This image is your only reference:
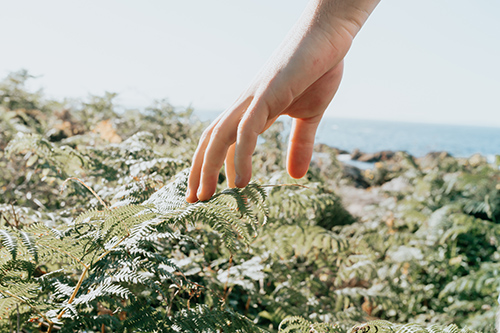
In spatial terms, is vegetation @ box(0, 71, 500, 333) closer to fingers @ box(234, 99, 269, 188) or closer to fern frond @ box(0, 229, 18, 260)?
fern frond @ box(0, 229, 18, 260)

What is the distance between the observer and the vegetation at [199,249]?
1.05 m

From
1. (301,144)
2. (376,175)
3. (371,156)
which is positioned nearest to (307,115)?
(301,144)

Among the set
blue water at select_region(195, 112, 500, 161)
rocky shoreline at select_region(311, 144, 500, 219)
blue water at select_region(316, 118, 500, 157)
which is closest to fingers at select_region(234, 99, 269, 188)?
rocky shoreline at select_region(311, 144, 500, 219)

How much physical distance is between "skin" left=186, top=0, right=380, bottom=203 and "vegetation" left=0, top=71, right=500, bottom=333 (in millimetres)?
230

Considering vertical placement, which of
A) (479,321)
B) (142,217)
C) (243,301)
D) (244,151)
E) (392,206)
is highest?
(244,151)

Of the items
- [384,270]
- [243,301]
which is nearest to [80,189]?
[243,301]

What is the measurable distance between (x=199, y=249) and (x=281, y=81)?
1.60 m

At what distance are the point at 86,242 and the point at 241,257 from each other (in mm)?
1379

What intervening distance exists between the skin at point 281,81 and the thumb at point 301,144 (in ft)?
0.74

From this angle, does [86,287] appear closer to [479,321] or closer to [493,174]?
[479,321]

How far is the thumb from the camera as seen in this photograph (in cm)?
109

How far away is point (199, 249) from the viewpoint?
2162 mm

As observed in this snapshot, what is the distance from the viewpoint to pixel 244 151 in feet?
2.58

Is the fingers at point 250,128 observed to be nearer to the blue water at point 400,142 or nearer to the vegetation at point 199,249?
the vegetation at point 199,249
